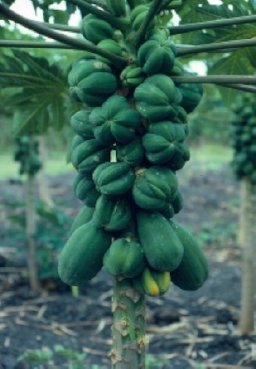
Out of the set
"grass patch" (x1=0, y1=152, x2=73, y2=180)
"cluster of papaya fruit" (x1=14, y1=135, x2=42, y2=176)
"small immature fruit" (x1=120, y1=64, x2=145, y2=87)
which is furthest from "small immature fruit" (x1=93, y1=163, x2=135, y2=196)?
"grass patch" (x1=0, y1=152, x2=73, y2=180)

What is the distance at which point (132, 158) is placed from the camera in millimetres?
1842

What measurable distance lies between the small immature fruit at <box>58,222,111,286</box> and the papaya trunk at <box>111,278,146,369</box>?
0.09m

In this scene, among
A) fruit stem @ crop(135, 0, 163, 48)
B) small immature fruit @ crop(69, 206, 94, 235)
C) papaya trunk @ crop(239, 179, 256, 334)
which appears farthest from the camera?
papaya trunk @ crop(239, 179, 256, 334)

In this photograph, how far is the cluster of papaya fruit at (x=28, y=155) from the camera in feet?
15.9

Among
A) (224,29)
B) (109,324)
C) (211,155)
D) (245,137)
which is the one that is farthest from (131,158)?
(211,155)

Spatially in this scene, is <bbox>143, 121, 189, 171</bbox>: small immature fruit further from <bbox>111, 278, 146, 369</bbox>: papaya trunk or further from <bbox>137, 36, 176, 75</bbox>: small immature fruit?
<bbox>111, 278, 146, 369</bbox>: papaya trunk

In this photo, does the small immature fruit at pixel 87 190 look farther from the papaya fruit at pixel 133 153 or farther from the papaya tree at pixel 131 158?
the papaya fruit at pixel 133 153

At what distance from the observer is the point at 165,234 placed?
182 centimetres

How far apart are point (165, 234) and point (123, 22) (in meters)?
0.64

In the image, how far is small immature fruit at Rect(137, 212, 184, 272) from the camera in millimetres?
1788

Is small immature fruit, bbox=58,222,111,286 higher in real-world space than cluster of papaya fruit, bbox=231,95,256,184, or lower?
lower

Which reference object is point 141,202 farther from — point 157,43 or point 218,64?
point 218,64

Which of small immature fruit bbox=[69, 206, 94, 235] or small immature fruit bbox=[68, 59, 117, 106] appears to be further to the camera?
small immature fruit bbox=[69, 206, 94, 235]

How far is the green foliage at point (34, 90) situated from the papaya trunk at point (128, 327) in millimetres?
839
